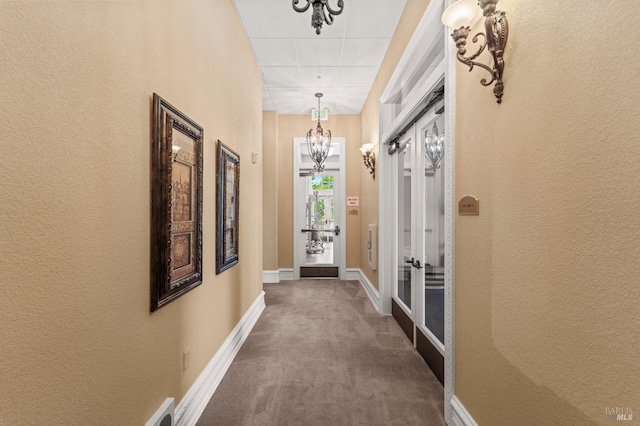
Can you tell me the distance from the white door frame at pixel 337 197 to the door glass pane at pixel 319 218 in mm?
174

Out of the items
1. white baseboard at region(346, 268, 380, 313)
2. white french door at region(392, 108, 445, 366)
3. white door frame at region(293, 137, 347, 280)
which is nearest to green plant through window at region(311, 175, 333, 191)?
white door frame at region(293, 137, 347, 280)

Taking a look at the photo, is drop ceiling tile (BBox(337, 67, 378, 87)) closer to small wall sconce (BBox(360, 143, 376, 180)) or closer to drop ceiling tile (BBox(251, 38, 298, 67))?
drop ceiling tile (BBox(251, 38, 298, 67))

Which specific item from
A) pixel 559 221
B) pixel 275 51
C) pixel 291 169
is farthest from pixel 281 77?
pixel 559 221

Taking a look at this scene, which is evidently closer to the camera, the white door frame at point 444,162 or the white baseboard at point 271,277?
the white door frame at point 444,162

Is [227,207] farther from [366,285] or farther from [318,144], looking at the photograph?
[366,285]

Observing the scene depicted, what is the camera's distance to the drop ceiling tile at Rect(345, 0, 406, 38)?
2.84 m

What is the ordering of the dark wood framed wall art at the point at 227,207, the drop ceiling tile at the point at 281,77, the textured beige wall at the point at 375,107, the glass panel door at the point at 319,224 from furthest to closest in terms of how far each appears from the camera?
the glass panel door at the point at 319,224 → the drop ceiling tile at the point at 281,77 → the textured beige wall at the point at 375,107 → the dark wood framed wall art at the point at 227,207

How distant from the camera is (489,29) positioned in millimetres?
1277

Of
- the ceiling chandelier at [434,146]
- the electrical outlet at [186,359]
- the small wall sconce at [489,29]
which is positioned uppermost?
the small wall sconce at [489,29]

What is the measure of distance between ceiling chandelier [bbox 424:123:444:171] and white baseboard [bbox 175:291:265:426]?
92.0 inches

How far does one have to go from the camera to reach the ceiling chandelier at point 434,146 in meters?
2.45

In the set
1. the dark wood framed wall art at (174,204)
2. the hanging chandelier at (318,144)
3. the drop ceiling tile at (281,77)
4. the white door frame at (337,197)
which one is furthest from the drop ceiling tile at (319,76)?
the dark wood framed wall art at (174,204)

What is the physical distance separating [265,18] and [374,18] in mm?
1100

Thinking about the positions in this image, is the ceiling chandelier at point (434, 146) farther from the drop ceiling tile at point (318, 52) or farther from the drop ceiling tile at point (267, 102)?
the drop ceiling tile at point (267, 102)
